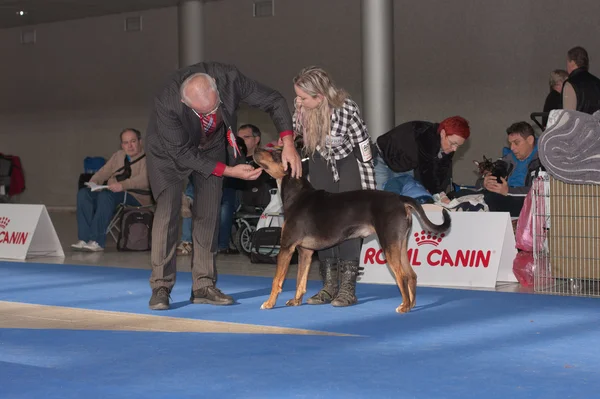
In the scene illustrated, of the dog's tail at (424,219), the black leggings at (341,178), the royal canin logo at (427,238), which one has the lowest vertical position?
the royal canin logo at (427,238)

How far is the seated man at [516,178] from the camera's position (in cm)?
718

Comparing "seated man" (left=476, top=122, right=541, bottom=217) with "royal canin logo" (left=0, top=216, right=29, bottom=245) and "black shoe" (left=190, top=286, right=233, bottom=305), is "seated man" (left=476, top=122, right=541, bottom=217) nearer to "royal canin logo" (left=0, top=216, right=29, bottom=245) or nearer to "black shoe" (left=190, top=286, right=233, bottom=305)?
"black shoe" (left=190, top=286, right=233, bottom=305)

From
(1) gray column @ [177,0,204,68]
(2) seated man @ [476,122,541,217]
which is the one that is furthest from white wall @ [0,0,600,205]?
(2) seated man @ [476,122,541,217]

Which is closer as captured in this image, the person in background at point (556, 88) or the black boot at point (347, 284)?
the black boot at point (347, 284)

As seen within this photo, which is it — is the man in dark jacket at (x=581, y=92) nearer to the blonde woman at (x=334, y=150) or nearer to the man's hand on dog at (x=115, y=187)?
the blonde woman at (x=334, y=150)

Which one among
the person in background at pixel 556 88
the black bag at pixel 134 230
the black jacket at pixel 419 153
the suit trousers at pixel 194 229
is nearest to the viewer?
the suit trousers at pixel 194 229

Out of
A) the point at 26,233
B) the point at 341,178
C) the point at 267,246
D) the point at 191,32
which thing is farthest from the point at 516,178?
the point at 191,32

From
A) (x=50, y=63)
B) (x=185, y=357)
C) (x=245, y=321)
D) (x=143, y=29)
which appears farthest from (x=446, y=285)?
(x=50, y=63)

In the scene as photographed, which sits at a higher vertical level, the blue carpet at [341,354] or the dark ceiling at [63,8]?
the dark ceiling at [63,8]

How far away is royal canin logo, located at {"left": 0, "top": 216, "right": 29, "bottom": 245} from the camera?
8.68 m

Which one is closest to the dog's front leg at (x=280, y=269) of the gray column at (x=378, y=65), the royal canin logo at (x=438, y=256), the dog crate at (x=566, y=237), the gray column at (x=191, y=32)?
the royal canin logo at (x=438, y=256)

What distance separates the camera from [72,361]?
397cm

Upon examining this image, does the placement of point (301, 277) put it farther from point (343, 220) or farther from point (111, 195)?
point (111, 195)

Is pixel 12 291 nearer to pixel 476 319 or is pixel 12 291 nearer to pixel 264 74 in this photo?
pixel 476 319
